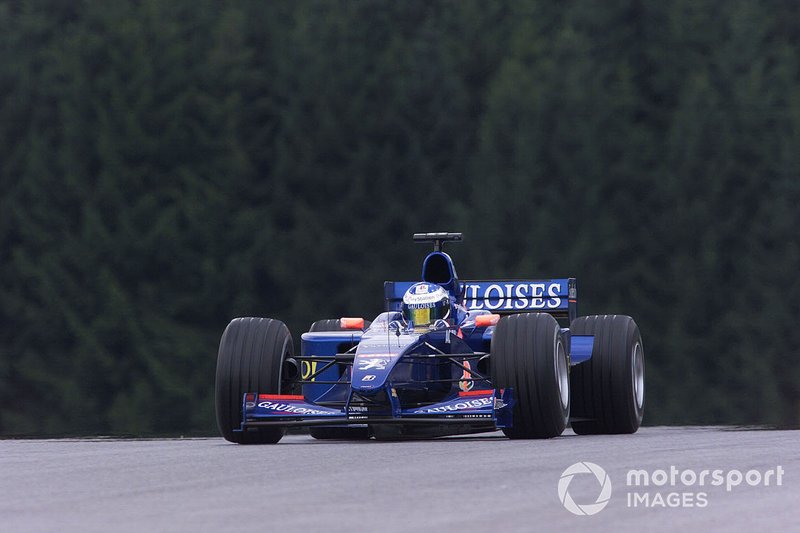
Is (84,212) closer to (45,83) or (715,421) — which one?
(45,83)

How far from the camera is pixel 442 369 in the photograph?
14062 millimetres

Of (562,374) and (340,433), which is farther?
(340,433)

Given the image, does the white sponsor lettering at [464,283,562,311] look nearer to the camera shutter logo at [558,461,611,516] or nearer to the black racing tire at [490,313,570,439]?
the black racing tire at [490,313,570,439]

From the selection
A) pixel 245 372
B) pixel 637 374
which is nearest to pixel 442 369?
pixel 245 372

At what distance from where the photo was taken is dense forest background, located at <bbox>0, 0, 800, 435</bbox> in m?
21.8

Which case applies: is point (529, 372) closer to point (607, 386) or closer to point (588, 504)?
point (607, 386)

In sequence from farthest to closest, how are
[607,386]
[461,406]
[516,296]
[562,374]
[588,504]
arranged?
[516,296] → [607,386] → [562,374] → [461,406] → [588,504]

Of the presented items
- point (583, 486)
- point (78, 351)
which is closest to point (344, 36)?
point (78, 351)

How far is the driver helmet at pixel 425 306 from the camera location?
1418 centimetres

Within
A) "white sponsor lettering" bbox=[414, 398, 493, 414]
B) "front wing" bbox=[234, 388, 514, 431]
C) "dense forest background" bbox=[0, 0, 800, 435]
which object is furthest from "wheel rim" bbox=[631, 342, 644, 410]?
"dense forest background" bbox=[0, 0, 800, 435]

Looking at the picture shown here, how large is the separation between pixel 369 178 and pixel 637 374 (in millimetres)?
A: 9008

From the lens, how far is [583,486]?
315 inches
